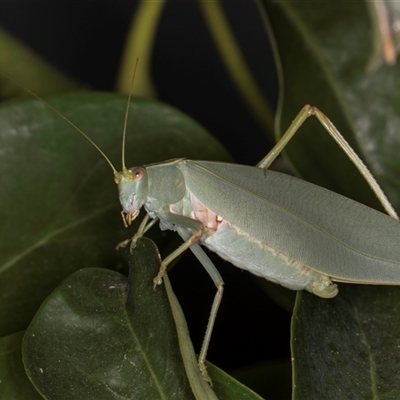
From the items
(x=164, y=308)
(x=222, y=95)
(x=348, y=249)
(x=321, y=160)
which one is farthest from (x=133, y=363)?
(x=222, y=95)

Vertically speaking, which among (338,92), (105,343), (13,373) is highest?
(338,92)

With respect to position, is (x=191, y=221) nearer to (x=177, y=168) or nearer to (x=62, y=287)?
(x=177, y=168)

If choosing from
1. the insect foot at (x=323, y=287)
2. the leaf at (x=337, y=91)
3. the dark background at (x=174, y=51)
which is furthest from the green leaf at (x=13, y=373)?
the dark background at (x=174, y=51)

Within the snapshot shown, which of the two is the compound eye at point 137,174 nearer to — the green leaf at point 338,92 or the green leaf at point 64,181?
the green leaf at point 64,181

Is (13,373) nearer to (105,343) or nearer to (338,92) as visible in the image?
(105,343)

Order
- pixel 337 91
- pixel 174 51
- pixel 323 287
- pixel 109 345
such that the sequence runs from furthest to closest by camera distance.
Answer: pixel 174 51, pixel 337 91, pixel 323 287, pixel 109 345

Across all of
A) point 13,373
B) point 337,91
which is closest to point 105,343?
point 13,373
